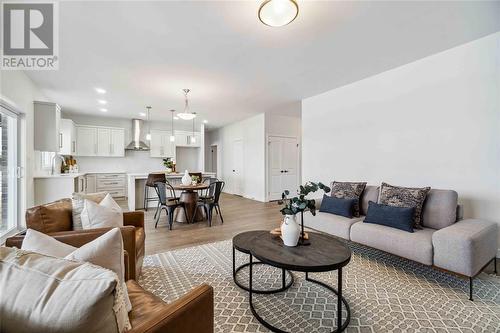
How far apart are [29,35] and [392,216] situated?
4640 millimetres

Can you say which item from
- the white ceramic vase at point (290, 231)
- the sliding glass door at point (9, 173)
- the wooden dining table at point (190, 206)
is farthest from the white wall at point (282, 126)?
the sliding glass door at point (9, 173)

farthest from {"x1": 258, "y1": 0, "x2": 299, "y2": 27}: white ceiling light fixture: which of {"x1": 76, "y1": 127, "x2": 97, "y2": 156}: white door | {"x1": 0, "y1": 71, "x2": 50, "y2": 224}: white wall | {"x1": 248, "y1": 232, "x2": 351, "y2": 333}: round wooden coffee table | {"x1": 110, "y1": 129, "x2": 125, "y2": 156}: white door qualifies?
{"x1": 76, "y1": 127, "x2": 97, "y2": 156}: white door

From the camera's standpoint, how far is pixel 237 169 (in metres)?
8.21

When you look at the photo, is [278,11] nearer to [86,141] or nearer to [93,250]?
[93,250]

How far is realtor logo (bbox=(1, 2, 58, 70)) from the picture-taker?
2.26m

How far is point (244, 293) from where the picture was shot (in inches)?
81.8

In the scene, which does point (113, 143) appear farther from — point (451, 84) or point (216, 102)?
point (451, 84)

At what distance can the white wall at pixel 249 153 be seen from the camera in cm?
688

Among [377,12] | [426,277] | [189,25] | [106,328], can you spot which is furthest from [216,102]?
[106,328]

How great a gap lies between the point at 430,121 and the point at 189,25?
340cm

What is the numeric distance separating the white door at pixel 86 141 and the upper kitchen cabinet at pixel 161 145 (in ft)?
5.34

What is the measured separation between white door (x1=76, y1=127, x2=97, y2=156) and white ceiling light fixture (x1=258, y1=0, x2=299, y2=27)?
279 inches

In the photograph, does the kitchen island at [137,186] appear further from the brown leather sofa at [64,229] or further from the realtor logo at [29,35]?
the brown leather sofa at [64,229]

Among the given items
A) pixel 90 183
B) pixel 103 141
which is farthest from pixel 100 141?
pixel 90 183
